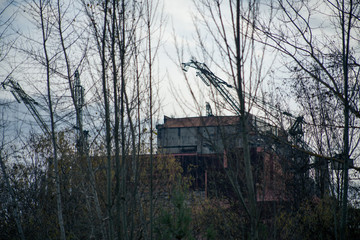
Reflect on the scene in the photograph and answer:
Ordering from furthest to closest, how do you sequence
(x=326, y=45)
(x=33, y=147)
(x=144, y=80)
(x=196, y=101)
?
(x=33, y=147)
(x=326, y=45)
(x=144, y=80)
(x=196, y=101)

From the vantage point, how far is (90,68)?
7945mm

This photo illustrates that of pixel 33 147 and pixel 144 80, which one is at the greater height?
pixel 144 80

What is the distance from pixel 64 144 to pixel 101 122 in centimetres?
850

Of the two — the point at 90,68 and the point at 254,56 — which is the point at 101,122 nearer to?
the point at 90,68

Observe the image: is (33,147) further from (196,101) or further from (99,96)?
(196,101)

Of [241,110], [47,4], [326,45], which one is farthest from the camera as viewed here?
[47,4]

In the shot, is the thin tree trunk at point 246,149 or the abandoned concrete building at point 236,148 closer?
the thin tree trunk at point 246,149

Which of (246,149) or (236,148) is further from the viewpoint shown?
(236,148)

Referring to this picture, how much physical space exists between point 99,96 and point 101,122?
0.84 metres

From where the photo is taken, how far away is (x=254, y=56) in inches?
173

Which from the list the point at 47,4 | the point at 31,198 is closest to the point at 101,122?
the point at 47,4

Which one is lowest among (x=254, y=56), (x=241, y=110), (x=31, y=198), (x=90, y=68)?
(x=31, y=198)

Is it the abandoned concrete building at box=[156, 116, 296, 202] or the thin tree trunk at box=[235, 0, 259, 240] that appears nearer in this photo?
the thin tree trunk at box=[235, 0, 259, 240]

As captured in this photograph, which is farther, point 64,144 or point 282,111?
point 64,144
